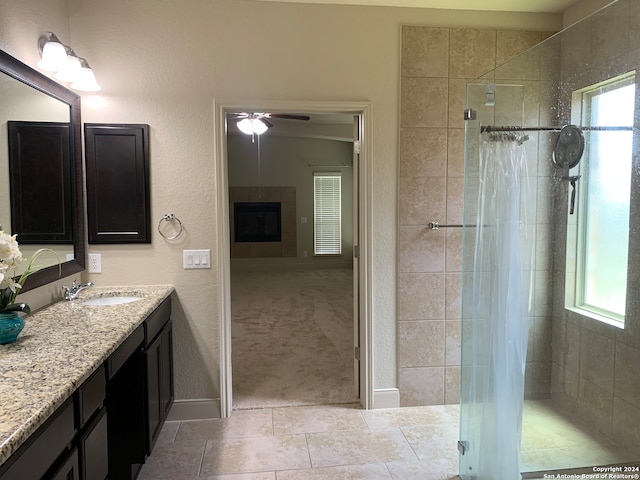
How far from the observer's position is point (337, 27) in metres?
2.58

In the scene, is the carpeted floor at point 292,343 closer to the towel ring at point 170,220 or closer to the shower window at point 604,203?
the towel ring at point 170,220

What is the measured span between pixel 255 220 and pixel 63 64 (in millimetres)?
6443

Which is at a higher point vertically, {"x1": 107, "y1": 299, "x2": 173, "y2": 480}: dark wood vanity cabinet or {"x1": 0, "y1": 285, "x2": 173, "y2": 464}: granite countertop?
{"x1": 0, "y1": 285, "x2": 173, "y2": 464}: granite countertop

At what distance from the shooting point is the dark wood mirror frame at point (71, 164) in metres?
1.87

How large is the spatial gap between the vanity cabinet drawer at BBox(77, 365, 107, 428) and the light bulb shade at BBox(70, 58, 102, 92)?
164cm

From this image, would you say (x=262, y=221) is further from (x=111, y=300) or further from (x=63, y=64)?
(x=63, y=64)

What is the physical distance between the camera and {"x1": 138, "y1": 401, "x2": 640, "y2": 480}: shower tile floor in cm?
211

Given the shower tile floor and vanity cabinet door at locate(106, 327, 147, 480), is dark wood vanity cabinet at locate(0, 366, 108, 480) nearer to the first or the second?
vanity cabinet door at locate(106, 327, 147, 480)

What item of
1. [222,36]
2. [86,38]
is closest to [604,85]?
[222,36]

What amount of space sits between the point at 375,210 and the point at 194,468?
1.89 m

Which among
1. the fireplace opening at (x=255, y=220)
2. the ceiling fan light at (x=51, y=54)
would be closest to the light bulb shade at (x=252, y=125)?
the ceiling fan light at (x=51, y=54)

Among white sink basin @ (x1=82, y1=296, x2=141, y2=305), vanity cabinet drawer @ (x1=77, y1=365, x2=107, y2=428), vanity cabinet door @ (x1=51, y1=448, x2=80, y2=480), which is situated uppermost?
Answer: white sink basin @ (x1=82, y1=296, x2=141, y2=305)

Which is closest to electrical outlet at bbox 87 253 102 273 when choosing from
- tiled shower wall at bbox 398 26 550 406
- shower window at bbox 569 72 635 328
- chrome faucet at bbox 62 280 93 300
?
chrome faucet at bbox 62 280 93 300

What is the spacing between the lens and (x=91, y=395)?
4.40 feet
